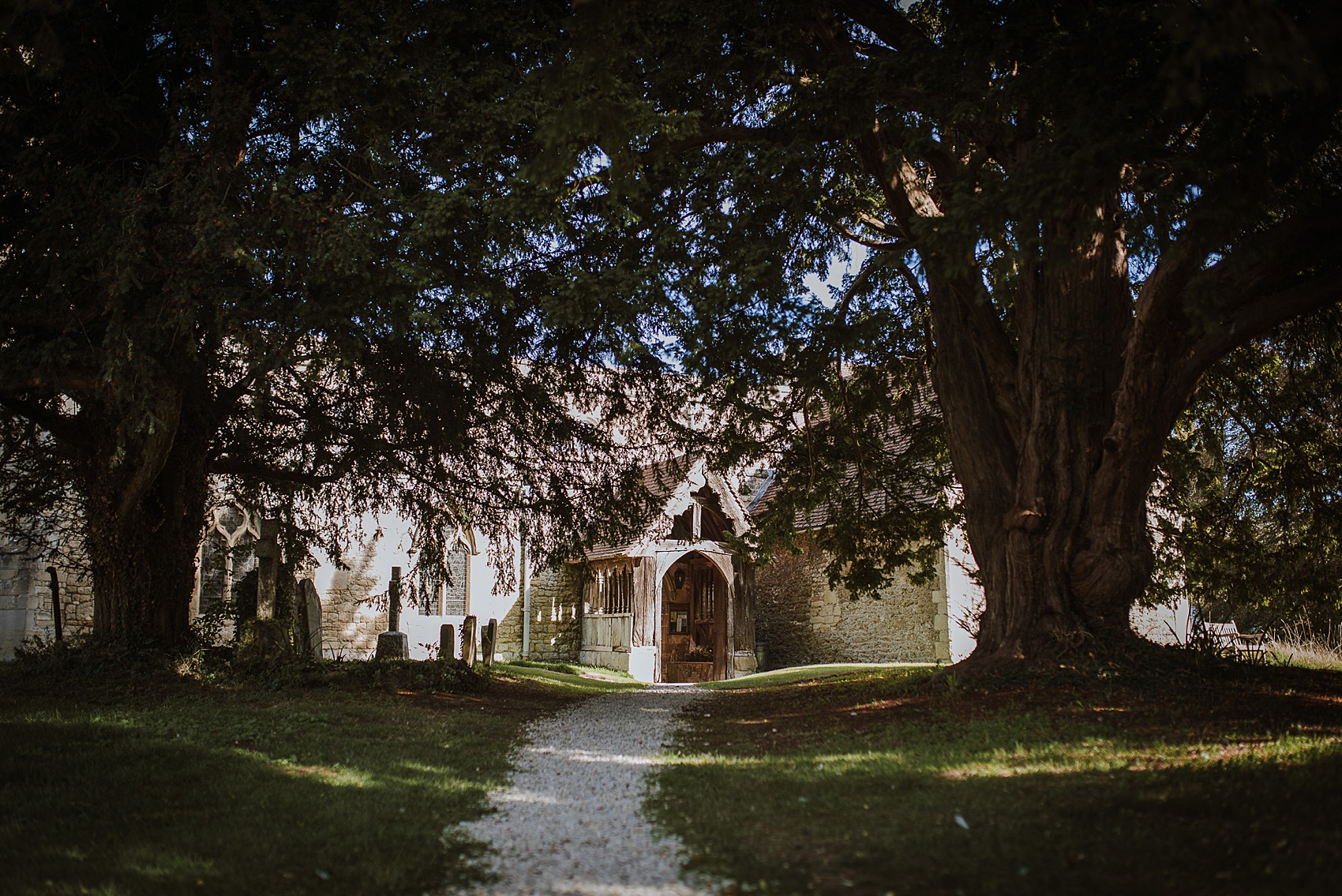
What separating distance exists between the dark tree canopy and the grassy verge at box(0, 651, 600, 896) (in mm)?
2590

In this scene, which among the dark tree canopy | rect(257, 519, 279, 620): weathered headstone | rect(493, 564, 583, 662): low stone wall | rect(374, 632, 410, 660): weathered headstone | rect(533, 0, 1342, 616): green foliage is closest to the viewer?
rect(533, 0, 1342, 616): green foliage

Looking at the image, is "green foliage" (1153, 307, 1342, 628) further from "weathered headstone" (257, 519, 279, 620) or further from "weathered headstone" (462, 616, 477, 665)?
"weathered headstone" (257, 519, 279, 620)

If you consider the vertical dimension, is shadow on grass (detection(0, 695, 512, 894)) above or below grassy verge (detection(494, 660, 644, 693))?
above

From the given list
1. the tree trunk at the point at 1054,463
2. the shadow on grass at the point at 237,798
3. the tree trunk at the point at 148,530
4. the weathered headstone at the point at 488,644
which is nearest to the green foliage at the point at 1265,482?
the tree trunk at the point at 1054,463

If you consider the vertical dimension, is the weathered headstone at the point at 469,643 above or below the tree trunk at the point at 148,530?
below

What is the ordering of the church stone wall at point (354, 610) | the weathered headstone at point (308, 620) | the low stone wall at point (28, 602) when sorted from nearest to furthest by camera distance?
the weathered headstone at point (308, 620)
the low stone wall at point (28, 602)
the church stone wall at point (354, 610)

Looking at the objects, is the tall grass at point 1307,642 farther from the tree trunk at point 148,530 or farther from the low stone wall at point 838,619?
the tree trunk at point 148,530

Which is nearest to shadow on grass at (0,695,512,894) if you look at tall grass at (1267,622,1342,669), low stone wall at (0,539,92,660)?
low stone wall at (0,539,92,660)

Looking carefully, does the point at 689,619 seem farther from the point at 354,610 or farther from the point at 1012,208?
the point at 1012,208

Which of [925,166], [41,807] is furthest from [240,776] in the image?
[925,166]

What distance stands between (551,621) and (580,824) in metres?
18.0

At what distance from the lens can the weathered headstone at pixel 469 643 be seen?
13211 millimetres

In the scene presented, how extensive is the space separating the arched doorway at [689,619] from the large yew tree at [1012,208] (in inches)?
504

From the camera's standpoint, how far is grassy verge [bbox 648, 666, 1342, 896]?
3.83 meters
